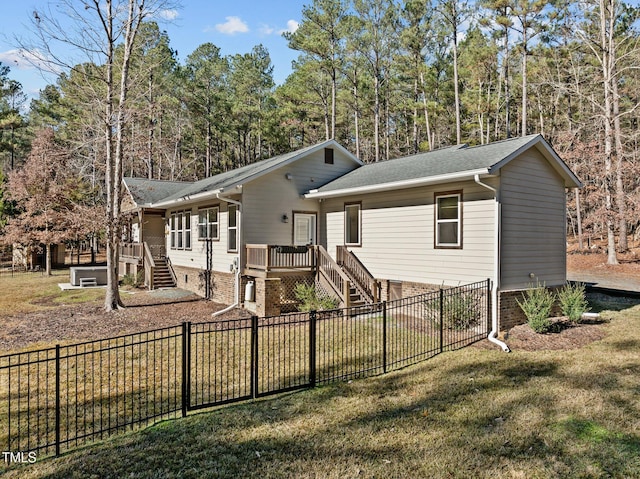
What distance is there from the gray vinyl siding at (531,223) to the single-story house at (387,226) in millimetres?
27

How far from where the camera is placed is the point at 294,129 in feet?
111

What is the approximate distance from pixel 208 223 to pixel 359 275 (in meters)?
6.05

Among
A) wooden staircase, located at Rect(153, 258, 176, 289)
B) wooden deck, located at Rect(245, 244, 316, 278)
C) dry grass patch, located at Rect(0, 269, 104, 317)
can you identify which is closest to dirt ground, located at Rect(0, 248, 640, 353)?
dry grass patch, located at Rect(0, 269, 104, 317)

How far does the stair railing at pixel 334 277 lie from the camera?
11117 millimetres

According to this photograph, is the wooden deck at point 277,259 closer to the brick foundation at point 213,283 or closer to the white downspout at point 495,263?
the brick foundation at point 213,283

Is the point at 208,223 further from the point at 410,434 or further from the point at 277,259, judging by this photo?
the point at 410,434

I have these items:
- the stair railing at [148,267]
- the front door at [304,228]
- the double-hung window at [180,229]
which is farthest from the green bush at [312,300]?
the stair railing at [148,267]

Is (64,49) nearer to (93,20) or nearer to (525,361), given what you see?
(93,20)

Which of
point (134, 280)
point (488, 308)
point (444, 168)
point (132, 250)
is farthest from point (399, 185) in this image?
point (132, 250)

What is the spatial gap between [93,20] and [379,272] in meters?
11.0

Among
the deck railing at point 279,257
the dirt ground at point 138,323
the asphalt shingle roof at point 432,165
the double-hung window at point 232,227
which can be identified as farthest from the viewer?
the double-hung window at point 232,227

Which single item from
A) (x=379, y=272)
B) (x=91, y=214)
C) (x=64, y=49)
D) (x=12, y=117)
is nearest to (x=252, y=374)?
(x=379, y=272)

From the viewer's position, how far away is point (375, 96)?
2812cm

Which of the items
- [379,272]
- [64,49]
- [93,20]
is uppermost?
[93,20]
